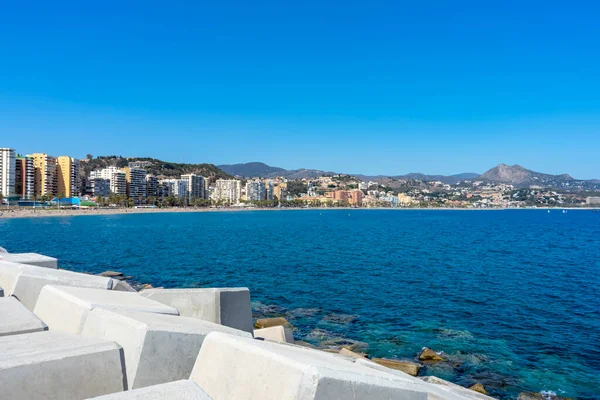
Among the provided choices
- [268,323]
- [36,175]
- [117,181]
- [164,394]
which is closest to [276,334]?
[268,323]

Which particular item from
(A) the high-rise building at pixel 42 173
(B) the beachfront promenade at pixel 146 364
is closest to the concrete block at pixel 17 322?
(B) the beachfront promenade at pixel 146 364

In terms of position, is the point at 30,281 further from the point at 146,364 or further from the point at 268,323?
the point at 268,323

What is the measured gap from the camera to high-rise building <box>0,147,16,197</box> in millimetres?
135125

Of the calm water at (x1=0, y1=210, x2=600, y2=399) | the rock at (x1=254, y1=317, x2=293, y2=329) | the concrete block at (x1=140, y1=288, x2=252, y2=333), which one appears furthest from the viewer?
the rock at (x1=254, y1=317, x2=293, y2=329)

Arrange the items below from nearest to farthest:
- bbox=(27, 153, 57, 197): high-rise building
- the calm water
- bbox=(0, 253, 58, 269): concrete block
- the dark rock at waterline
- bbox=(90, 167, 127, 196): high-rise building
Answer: the dark rock at waterline, bbox=(0, 253, 58, 269): concrete block, the calm water, bbox=(27, 153, 57, 197): high-rise building, bbox=(90, 167, 127, 196): high-rise building

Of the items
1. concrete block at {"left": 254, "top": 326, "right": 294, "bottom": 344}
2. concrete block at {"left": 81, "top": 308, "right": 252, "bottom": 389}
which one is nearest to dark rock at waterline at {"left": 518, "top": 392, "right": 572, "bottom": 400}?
concrete block at {"left": 254, "top": 326, "right": 294, "bottom": 344}

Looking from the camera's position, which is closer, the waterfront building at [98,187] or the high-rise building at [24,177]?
the high-rise building at [24,177]

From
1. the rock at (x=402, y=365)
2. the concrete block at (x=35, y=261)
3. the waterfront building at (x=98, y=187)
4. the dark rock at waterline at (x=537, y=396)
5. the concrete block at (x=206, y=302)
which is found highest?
the waterfront building at (x=98, y=187)

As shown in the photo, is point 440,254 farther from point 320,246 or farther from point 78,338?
point 78,338

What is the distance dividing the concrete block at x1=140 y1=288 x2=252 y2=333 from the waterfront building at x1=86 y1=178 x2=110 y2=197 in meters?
180

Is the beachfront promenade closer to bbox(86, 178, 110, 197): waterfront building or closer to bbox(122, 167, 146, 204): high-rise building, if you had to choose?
bbox(86, 178, 110, 197): waterfront building

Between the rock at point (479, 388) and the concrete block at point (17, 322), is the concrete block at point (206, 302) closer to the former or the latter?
the concrete block at point (17, 322)

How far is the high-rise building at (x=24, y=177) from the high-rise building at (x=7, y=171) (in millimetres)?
4556

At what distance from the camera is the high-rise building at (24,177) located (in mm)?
143000
